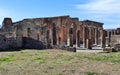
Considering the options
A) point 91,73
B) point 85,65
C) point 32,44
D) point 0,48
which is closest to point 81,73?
point 91,73

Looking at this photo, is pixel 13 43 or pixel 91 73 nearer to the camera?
pixel 91 73

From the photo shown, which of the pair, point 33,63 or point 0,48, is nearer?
point 33,63

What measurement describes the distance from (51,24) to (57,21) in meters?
1.87

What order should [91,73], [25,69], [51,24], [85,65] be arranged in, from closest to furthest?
[91,73], [25,69], [85,65], [51,24]

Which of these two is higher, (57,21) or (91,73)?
(57,21)

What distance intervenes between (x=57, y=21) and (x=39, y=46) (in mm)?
24577

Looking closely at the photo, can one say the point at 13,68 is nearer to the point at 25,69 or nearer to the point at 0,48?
the point at 25,69

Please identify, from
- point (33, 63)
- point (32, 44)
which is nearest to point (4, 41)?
point (32, 44)

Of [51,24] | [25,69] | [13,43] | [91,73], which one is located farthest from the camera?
[51,24]

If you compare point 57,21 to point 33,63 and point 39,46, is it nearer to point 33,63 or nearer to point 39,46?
point 39,46

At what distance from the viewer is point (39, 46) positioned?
1125 inches

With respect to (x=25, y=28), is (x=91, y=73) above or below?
below

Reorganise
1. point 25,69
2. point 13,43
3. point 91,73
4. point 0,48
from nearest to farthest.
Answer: point 91,73 → point 25,69 → point 0,48 → point 13,43

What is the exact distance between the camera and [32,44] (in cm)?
2886
